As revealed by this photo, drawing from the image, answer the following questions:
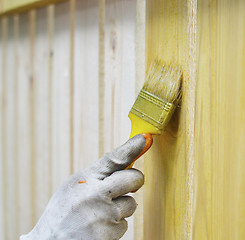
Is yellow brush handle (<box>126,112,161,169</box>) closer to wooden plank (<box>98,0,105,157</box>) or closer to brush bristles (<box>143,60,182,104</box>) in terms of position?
brush bristles (<box>143,60,182,104</box>)

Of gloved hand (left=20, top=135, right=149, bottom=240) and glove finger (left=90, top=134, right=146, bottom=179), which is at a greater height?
glove finger (left=90, top=134, right=146, bottom=179)

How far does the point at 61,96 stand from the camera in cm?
138

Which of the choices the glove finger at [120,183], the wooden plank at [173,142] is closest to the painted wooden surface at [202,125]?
the wooden plank at [173,142]

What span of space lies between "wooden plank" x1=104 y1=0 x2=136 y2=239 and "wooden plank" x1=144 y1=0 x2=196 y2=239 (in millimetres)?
107

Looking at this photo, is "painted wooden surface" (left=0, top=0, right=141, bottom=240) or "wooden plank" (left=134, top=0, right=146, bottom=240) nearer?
"wooden plank" (left=134, top=0, right=146, bottom=240)

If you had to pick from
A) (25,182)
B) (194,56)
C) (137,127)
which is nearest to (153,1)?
(194,56)

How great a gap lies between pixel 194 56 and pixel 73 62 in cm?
59

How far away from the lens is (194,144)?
86cm

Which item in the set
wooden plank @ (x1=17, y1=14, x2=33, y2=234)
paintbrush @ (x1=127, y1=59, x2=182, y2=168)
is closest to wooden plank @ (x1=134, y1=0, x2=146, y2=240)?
paintbrush @ (x1=127, y1=59, x2=182, y2=168)

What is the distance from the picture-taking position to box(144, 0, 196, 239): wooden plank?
2.82 ft

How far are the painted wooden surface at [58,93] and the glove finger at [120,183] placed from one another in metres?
0.24

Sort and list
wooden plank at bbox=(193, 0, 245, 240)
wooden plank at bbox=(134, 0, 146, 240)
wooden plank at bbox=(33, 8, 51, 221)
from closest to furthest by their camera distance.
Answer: wooden plank at bbox=(193, 0, 245, 240) → wooden plank at bbox=(134, 0, 146, 240) → wooden plank at bbox=(33, 8, 51, 221)

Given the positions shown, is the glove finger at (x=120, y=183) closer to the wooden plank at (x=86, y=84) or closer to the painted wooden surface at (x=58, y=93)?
the painted wooden surface at (x=58, y=93)

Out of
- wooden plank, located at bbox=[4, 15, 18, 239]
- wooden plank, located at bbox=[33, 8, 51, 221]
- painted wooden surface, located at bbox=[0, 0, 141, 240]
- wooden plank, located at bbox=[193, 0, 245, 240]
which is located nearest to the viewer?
wooden plank, located at bbox=[193, 0, 245, 240]
